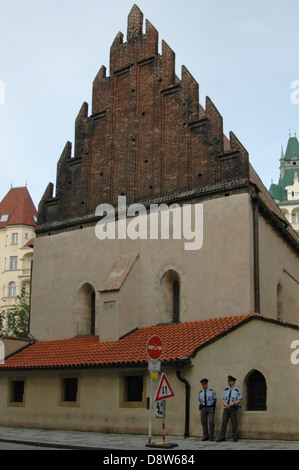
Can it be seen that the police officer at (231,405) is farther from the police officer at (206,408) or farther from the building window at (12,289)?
the building window at (12,289)

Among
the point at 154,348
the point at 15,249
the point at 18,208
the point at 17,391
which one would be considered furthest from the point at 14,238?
the point at 154,348

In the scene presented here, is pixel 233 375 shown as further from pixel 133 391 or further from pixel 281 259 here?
pixel 281 259

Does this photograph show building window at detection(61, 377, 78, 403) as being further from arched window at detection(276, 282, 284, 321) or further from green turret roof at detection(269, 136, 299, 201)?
green turret roof at detection(269, 136, 299, 201)

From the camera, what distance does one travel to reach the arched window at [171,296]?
21266 millimetres

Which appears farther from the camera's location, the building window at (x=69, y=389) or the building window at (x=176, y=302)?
the building window at (x=176, y=302)

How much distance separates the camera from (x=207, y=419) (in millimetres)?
16094

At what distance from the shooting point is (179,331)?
63.9ft

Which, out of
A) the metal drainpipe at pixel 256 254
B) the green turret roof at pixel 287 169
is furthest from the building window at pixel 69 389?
the green turret roof at pixel 287 169

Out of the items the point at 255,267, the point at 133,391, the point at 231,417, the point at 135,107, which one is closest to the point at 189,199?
the point at 255,267

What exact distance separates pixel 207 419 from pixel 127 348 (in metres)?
4.33

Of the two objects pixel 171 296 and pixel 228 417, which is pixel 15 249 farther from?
pixel 228 417

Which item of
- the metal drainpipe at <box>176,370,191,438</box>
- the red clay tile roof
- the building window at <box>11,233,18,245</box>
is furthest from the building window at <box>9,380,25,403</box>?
the building window at <box>11,233,18,245</box>

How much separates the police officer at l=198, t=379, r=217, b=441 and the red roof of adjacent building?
141 ft

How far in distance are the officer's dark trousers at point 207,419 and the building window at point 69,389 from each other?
5.77 m
